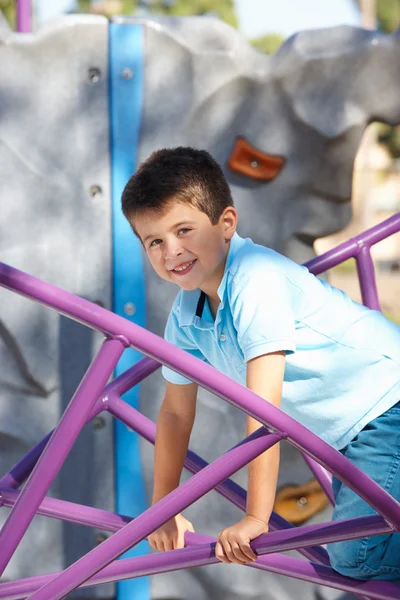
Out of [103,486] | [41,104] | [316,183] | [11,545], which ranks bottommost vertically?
[11,545]

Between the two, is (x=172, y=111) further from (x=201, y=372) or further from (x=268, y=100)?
(x=201, y=372)

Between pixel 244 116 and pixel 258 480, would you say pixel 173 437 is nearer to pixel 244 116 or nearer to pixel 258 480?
pixel 258 480

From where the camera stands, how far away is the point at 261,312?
1.26 metres

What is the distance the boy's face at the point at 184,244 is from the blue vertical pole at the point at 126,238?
0.87m

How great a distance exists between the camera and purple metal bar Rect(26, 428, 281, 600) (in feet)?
3.88

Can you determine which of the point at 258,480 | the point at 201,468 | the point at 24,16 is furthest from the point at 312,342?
the point at 24,16

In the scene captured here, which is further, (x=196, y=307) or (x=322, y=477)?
(x=322, y=477)

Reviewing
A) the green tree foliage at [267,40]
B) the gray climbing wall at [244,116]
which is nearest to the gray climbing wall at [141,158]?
the gray climbing wall at [244,116]

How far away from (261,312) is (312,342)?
0.13 meters

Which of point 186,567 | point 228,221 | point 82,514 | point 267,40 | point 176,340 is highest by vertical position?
point 267,40

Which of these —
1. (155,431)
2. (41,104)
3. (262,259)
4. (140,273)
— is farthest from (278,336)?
(41,104)

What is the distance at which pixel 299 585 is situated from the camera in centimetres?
229

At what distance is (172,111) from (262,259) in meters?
1.02

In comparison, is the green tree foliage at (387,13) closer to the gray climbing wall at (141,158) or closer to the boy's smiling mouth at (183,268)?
the gray climbing wall at (141,158)
